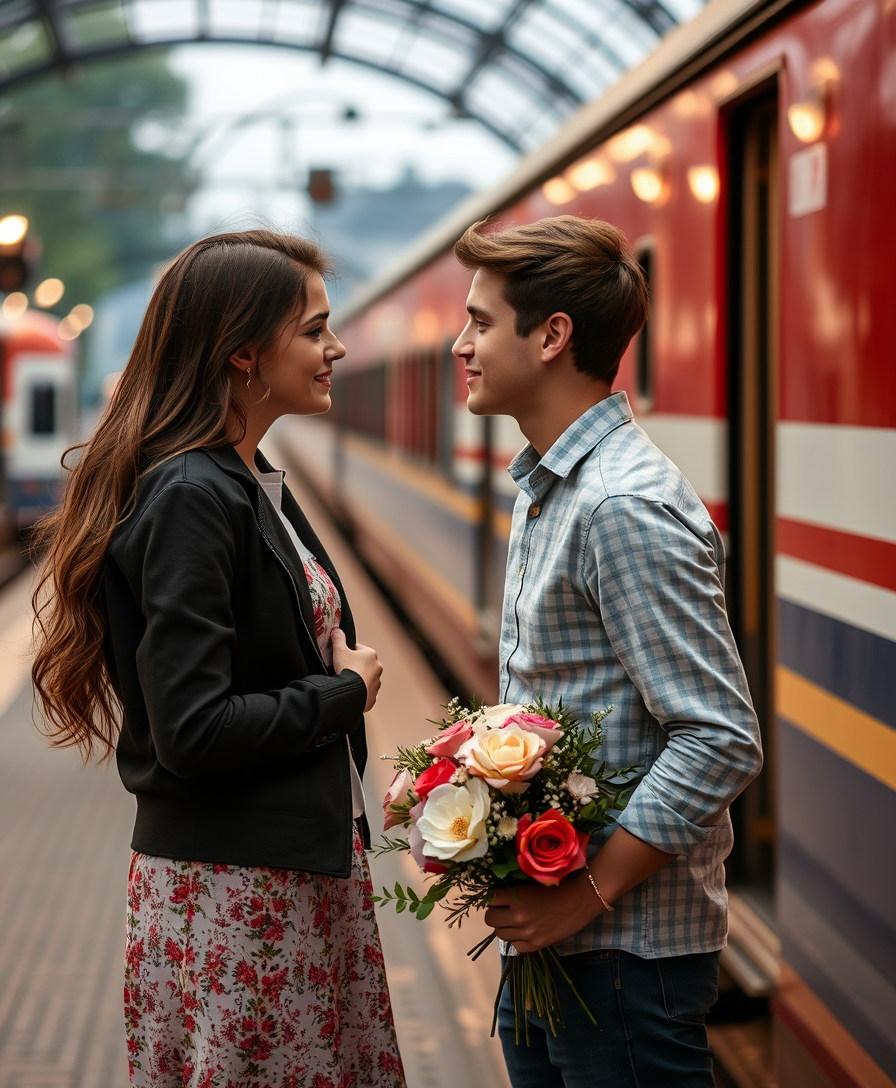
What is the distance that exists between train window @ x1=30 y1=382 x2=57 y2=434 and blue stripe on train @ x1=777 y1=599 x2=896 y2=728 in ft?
55.3

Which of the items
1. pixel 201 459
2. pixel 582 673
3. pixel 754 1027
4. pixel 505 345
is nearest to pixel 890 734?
pixel 582 673

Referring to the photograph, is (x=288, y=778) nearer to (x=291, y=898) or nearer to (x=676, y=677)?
(x=291, y=898)

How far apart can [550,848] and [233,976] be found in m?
0.61

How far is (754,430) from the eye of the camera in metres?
3.70

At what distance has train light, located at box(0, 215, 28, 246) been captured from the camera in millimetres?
10361

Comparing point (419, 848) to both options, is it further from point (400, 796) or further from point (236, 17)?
point (236, 17)

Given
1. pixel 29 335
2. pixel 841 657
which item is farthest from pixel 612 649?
pixel 29 335

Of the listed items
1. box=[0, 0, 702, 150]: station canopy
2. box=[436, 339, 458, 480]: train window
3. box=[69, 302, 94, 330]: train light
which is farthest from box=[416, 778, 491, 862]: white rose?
box=[69, 302, 94, 330]: train light

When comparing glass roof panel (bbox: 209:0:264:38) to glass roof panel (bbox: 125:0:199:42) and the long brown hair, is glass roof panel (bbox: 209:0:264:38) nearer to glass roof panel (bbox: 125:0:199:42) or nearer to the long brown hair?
glass roof panel (bbox: 125:0:199:42)

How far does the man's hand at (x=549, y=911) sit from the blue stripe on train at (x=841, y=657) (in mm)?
958

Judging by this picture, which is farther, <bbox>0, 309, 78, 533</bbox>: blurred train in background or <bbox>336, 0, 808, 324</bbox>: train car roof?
<bbox>0, 309, 78, 533</bbox>: blurred train in background

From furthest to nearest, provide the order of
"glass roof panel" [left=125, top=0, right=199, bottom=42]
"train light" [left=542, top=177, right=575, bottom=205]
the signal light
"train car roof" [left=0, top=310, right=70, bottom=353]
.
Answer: "glass roof panel" [left=125, top=0, right=199, bottom=42]
"train car roof" [left=0, top=310, right=70, bottom=353]
the signal light
"train light" [left=542, top=177, right=575, bottom=205]

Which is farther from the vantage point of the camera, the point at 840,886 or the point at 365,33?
the point at 365,33

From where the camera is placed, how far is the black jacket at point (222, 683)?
1.95m
